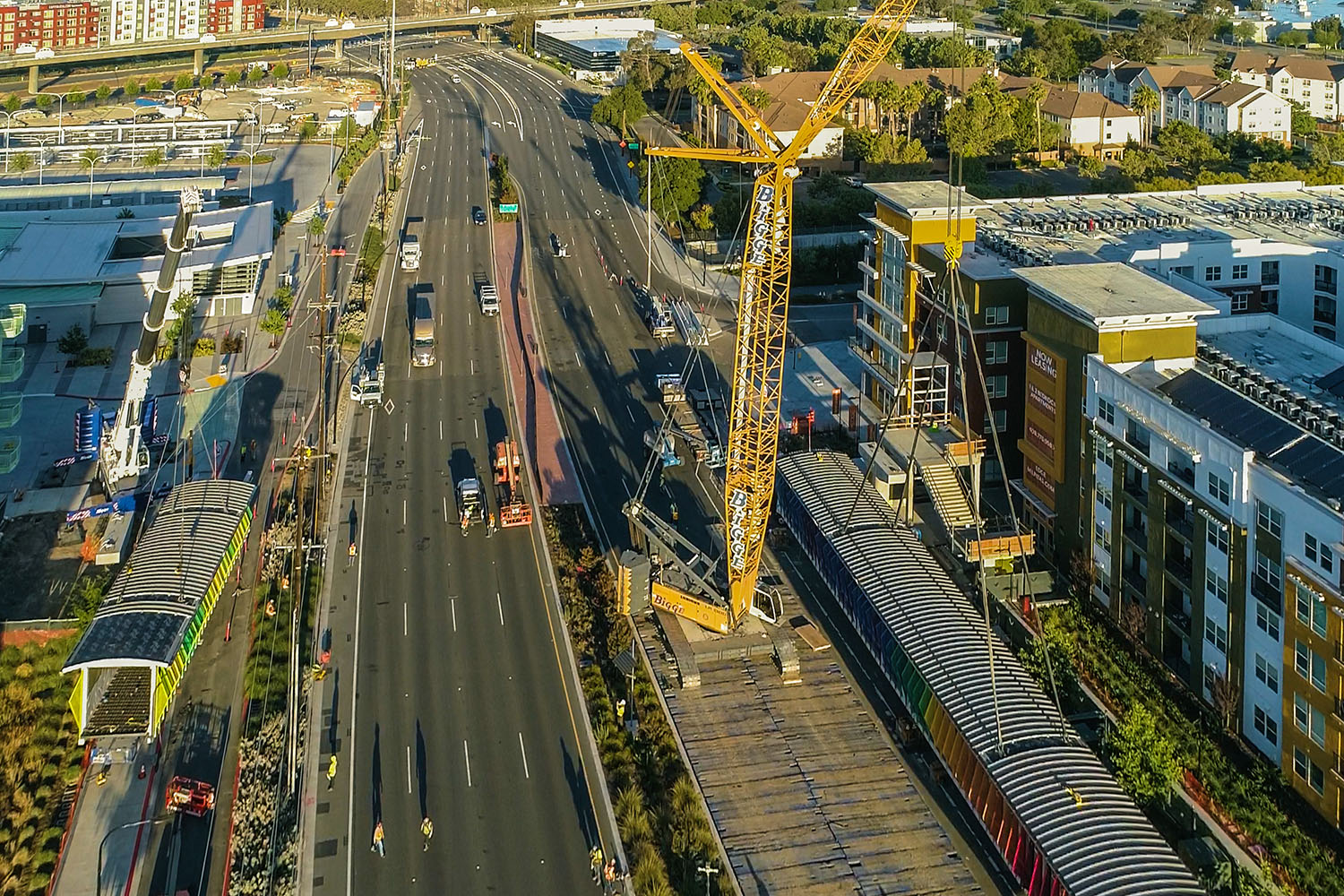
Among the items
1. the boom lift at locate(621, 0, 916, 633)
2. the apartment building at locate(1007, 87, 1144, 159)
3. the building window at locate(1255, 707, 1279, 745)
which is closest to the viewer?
the building window at locate(1255, 707, 1279, 745)

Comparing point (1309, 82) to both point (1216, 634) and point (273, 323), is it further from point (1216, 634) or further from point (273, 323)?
point (1216, 634)

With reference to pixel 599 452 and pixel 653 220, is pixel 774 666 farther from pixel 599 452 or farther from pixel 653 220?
pixel 653 220

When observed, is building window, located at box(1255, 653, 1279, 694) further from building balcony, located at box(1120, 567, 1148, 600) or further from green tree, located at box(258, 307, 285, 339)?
green tree, located at box(258, 307, 285, 339)

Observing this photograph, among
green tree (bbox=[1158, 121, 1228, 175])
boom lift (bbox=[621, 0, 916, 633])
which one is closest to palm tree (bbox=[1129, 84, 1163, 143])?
green tree (bbox=[1158, 121, 1228, 175])

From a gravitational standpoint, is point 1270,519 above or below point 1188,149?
below

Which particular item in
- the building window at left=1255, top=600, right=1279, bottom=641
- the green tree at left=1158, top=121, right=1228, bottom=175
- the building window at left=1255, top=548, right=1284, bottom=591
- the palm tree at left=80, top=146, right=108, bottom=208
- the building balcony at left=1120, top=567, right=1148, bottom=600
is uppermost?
the green tree at left=1158, top=121, right=1228, bottom=175

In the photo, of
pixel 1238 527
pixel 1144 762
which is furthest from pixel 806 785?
pixel 1238 527

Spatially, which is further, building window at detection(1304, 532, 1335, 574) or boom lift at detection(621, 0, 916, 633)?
boom lift at detection(621, 0, 916, 633)

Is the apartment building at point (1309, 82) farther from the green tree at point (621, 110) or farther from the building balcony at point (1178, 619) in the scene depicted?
the building balcony at point (1178, 619)
